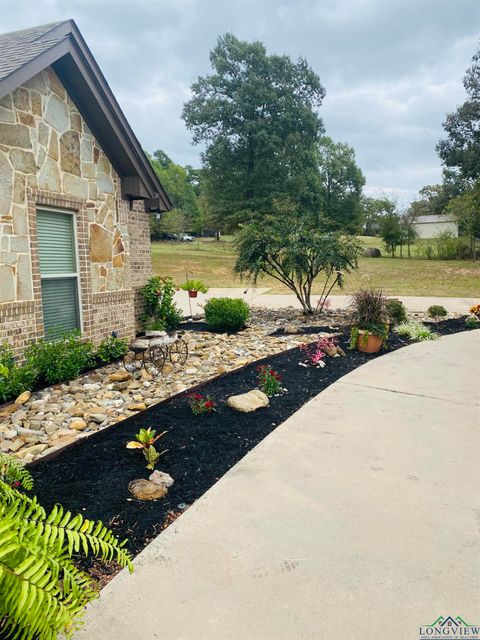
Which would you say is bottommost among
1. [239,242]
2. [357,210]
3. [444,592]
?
[444,592]

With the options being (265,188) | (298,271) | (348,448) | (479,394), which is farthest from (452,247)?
(348,448)

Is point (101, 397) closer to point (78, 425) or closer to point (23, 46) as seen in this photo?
point (78, 425)

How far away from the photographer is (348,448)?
363 centimetres

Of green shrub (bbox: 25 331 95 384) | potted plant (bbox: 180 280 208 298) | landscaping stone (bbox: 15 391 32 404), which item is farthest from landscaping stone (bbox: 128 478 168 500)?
potted plant (bbox: 180 280 208 298)

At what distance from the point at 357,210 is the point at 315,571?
45546 millimetres

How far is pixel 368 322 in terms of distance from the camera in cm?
721

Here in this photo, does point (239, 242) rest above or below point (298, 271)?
above

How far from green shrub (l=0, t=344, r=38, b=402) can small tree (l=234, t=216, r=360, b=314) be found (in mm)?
5787

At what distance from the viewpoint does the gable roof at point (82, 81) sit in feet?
16.3

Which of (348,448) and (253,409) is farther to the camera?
(253,409)

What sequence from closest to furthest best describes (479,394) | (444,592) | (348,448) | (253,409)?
(444,592) → (348,448) → (253,409) → (479,394)

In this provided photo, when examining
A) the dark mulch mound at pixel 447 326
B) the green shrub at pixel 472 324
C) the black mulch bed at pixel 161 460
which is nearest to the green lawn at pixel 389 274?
the dark mulch mound at pixel 447 326

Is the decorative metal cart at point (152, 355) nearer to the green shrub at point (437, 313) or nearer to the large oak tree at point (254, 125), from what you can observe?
the green shrub at point (437, 313)

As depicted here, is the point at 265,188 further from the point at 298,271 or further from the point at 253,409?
the point at 253,409
